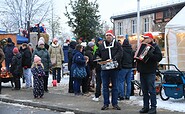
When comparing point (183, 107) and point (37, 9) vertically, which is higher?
point (37, 9)

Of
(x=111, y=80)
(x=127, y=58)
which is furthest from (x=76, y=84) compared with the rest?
(x=111, y=80)

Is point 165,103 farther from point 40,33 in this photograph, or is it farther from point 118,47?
point 40,33

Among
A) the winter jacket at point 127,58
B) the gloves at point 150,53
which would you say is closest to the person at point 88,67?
the winter jacket at point 127,58

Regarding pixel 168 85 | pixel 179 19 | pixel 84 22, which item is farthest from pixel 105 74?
pixel 84 22

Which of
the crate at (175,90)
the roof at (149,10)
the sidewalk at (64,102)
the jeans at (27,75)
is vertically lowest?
the sidewalk at (64,102)

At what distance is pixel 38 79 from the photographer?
12133 millimetres

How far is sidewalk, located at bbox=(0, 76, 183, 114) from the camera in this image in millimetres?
9735

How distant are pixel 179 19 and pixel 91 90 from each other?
418cm

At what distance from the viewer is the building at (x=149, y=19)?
127 feet

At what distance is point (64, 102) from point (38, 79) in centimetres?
141

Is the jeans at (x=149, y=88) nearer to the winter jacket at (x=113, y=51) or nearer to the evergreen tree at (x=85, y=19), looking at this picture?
the winter jacket at (x=113, y=51)

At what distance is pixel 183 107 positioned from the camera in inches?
394

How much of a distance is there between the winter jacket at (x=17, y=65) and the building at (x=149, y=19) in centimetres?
2000

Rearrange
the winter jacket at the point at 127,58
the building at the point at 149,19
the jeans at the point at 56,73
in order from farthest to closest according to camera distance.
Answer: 1. the building at the point at 149,19
2. the jeans at the point at 56,73
3. the winter jacket at the point at 127,58
